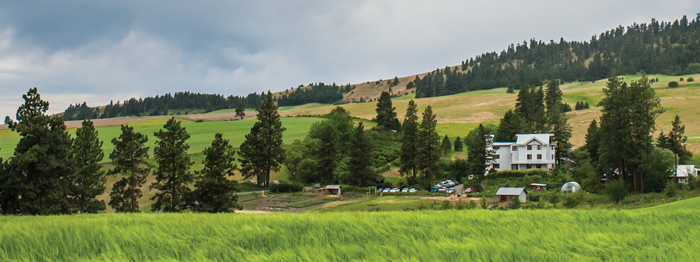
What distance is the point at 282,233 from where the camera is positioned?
552 cm

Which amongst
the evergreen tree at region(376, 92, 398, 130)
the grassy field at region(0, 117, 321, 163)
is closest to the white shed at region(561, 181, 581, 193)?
the evergreen tree at region(376, 92, 398, 130)

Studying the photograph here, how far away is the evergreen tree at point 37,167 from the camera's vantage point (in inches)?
1116

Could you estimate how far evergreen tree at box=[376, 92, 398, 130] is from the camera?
114 metres

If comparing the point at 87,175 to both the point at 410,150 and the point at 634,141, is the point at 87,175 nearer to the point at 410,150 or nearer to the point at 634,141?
the point at 410,150

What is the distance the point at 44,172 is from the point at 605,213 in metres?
35.2

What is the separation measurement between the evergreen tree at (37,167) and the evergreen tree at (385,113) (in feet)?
288

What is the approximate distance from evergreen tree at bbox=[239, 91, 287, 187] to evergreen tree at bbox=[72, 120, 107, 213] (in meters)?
32.1

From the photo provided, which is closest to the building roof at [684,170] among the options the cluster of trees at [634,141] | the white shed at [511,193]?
the cluster of trees at [634,141]

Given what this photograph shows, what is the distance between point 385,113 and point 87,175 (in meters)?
83.3

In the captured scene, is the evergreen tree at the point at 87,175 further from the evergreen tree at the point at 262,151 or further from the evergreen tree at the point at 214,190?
the evergreen tree at the point at 262,151

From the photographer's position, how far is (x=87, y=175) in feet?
131

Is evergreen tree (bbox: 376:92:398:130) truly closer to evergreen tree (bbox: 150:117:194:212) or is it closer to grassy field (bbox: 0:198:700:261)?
evergreen tree (bbox: 150:117:194:212)

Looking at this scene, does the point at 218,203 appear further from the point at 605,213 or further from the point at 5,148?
the point at 5,148

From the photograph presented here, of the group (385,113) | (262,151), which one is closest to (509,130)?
(385,113)
